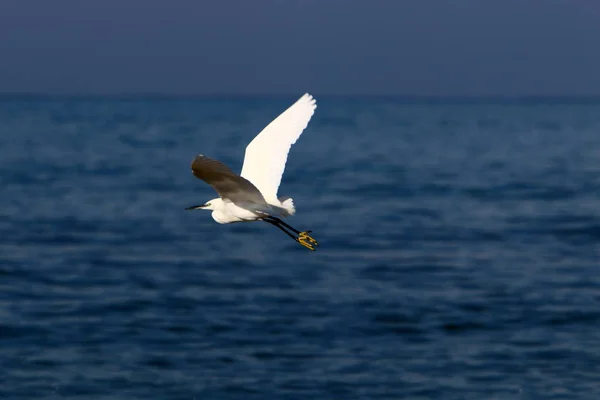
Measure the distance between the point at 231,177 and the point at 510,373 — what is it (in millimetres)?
5895

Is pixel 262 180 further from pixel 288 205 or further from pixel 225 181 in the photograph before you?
pixel 225 181

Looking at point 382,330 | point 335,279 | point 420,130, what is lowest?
point 382,330

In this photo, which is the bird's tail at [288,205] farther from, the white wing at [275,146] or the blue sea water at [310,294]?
the blue sea water at [310,294]

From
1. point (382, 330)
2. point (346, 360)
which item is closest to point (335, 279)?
point (382, 330)

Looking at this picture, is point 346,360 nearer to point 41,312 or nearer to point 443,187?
point 41,312

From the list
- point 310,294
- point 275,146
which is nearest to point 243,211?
point 275,146

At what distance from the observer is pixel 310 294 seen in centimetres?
1612

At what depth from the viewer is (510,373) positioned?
12.7 metres

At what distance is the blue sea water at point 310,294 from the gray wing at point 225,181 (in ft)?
12.3

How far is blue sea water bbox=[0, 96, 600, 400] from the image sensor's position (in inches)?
497

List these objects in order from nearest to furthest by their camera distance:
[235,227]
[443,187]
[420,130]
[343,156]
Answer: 1. [235,227]
2. [443,187]
3. [343,156]
4. [420,130]

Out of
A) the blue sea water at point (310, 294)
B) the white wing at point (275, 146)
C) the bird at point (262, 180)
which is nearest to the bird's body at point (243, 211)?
the bird at point (262, 180)

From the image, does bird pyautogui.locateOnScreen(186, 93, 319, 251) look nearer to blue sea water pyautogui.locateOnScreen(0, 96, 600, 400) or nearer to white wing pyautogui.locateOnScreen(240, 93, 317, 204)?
white wing pyautogui.locateOnScreen(240, 93, 317, 204)

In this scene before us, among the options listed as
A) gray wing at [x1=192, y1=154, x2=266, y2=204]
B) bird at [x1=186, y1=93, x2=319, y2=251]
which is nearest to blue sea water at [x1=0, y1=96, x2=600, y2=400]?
bird at [x1=186, y1=93, x2=319, y2=251]
